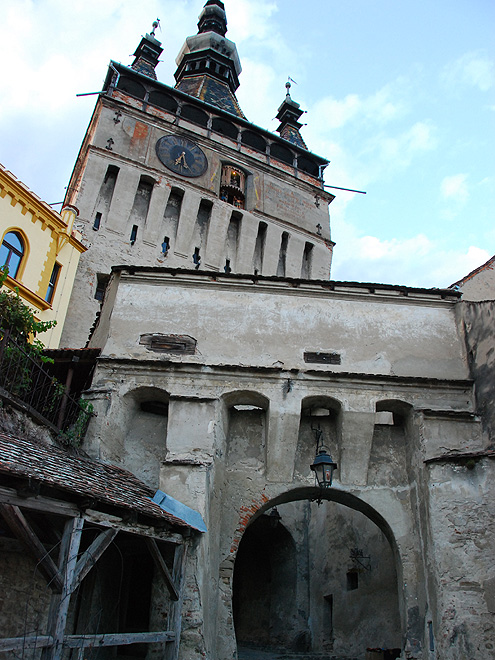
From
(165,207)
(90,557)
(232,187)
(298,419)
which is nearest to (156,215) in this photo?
(165,207)

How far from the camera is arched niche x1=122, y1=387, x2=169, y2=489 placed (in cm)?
1133

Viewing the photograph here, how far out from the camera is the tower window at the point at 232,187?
28188mm

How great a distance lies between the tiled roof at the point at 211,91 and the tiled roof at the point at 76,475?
2806 centimetres

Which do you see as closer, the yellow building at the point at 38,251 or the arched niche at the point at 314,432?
the arched niche at the point at 314,432

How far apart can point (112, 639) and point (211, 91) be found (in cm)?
3380

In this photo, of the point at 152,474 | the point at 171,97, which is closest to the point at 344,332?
the point at 152,474

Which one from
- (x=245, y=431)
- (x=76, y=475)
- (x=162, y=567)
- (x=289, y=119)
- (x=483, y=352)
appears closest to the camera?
(x=76, y=475)

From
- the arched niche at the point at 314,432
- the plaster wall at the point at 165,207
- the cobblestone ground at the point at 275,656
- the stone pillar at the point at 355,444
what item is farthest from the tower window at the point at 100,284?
the stone pillar at the point at 355,444

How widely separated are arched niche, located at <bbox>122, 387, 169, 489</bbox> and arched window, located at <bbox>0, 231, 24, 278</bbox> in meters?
7.32

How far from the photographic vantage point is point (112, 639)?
7430 mm

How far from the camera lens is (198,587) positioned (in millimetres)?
9188

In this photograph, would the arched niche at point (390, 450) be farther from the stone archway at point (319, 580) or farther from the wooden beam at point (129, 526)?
the wooden beam at point (129, 526)

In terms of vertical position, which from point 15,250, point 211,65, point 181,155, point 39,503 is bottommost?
point 39,503

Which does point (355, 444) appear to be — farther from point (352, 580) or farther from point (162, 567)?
point (352, 580)
